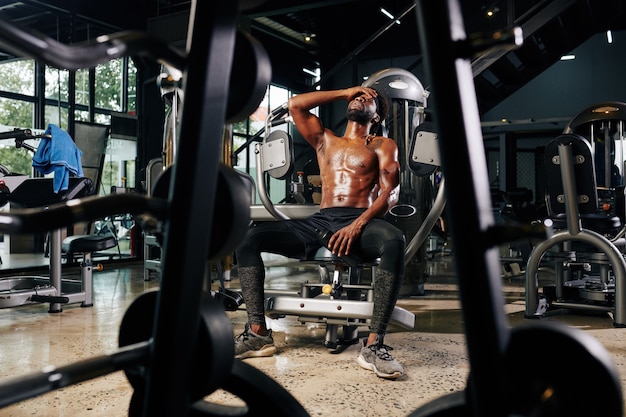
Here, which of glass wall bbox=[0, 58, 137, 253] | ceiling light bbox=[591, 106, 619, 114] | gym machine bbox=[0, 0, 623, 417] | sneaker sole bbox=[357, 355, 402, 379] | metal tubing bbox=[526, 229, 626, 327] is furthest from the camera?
glass wall bbox=[0, 58, 137, 253]

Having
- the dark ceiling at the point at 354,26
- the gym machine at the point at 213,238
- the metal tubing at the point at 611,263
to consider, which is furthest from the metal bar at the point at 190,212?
the metal tubing at the point at 611,263

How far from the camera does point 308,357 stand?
268 centimetres

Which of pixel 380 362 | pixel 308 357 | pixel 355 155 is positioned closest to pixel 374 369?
pixel 380 362

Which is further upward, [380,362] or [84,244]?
[84,244]

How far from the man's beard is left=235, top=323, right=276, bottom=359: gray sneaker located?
1226 millimetres

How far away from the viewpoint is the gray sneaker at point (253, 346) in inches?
105

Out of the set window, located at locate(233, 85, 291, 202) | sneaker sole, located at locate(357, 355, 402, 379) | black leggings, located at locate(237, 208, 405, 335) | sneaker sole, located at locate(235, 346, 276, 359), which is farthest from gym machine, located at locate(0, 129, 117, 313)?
window, located at locate(233, 85, 291, 202)

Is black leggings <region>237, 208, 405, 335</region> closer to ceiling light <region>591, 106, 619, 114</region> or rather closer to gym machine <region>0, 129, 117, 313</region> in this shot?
gym machine <region>0, 129, 117, 313</region>

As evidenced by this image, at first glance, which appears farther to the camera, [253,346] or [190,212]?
[253,346]

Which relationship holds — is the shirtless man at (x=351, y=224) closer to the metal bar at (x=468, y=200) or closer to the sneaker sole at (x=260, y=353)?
the sneaker sole at (x=260, y=353)

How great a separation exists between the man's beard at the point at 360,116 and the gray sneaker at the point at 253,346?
123 centimetres

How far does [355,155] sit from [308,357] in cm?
108

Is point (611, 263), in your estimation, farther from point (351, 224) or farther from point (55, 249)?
point (55, 249)

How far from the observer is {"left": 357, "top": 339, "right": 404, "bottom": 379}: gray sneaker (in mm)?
2312
